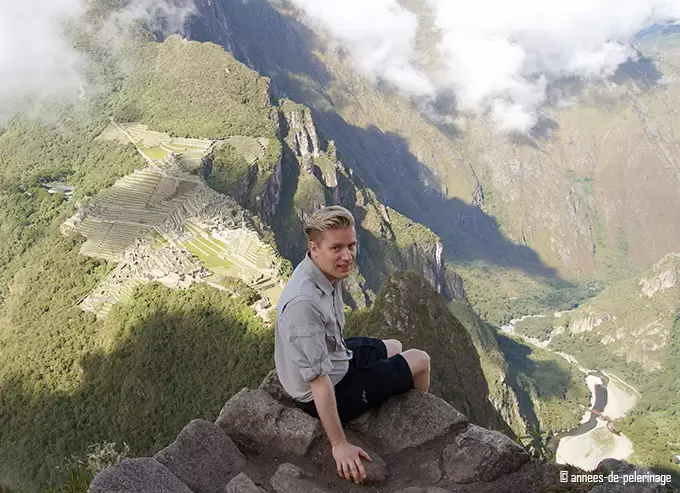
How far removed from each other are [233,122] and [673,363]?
91044mm

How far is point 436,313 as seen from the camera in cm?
2541

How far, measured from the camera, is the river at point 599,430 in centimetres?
6066

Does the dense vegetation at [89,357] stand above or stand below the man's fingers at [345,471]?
below

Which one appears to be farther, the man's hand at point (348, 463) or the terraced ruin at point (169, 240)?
the terraced ruin at point (169, 240)

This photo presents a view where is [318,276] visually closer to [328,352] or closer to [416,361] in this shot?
[328,352]

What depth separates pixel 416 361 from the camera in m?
5.93

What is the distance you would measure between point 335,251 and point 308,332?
2.50 feet

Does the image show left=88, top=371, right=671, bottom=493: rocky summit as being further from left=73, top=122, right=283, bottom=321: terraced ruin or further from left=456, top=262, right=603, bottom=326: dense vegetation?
left=456, top=262, right=603, bottom=326: dense vegetation

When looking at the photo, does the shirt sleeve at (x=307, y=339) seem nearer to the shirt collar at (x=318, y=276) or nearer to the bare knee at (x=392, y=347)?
the shirt collar at (x=318, y=276)

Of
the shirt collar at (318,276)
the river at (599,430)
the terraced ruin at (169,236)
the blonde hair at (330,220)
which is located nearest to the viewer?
the blonde hair at (330,220)

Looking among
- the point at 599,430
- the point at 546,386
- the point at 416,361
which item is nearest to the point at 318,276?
the point at 416,361

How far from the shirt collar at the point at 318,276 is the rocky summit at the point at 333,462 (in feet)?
4.71

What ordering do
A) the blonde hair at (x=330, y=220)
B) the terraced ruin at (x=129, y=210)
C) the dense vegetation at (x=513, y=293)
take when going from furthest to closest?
the dense vegetation at (x=513, y=293) < the terraced ruin at (x=129, y=210) < the blonde hair at (x=330, y=220)

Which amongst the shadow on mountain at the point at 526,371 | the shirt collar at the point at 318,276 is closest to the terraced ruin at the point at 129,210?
the shirt collar at the point at 318,276
